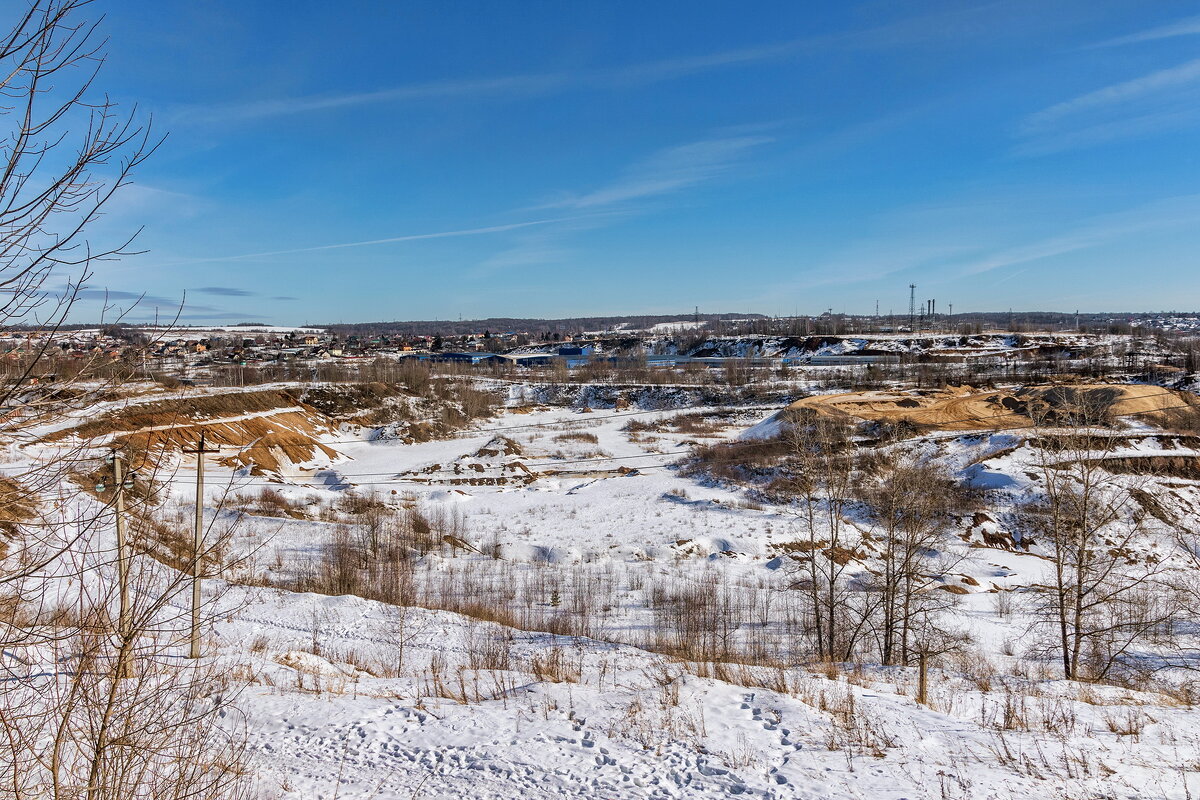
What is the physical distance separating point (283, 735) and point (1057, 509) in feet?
41.8

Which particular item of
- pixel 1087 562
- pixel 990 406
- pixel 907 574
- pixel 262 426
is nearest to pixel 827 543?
pixel 1087 562

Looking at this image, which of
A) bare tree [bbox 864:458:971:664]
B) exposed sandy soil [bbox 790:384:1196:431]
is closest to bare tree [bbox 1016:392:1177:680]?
bare tree [bbox 864:458:971:664]

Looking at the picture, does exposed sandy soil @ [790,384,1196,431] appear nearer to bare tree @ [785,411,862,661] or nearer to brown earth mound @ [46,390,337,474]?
bare tree @ [785,411,862,661]

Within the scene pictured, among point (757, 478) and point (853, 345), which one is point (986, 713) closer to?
point (757, 478)

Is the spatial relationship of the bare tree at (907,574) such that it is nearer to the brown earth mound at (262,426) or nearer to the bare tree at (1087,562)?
the bare tree at (1087,562)

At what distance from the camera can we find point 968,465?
27031 mm

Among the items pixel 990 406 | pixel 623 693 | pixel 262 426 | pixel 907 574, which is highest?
pixel 990 406

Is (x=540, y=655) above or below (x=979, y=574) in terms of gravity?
above

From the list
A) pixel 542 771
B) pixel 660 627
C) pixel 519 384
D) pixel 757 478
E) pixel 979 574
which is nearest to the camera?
pixel 542 771

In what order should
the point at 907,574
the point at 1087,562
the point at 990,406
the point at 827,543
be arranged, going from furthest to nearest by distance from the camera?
the point at 990,406
the point at 827,543
the point at 1087,562
the point at 907,574

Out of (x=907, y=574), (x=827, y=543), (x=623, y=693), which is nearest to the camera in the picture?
(x=623, y=693)

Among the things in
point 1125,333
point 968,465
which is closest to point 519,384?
point 968,465

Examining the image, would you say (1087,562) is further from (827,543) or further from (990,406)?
(990,406)

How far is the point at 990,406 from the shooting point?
34.6 metres
